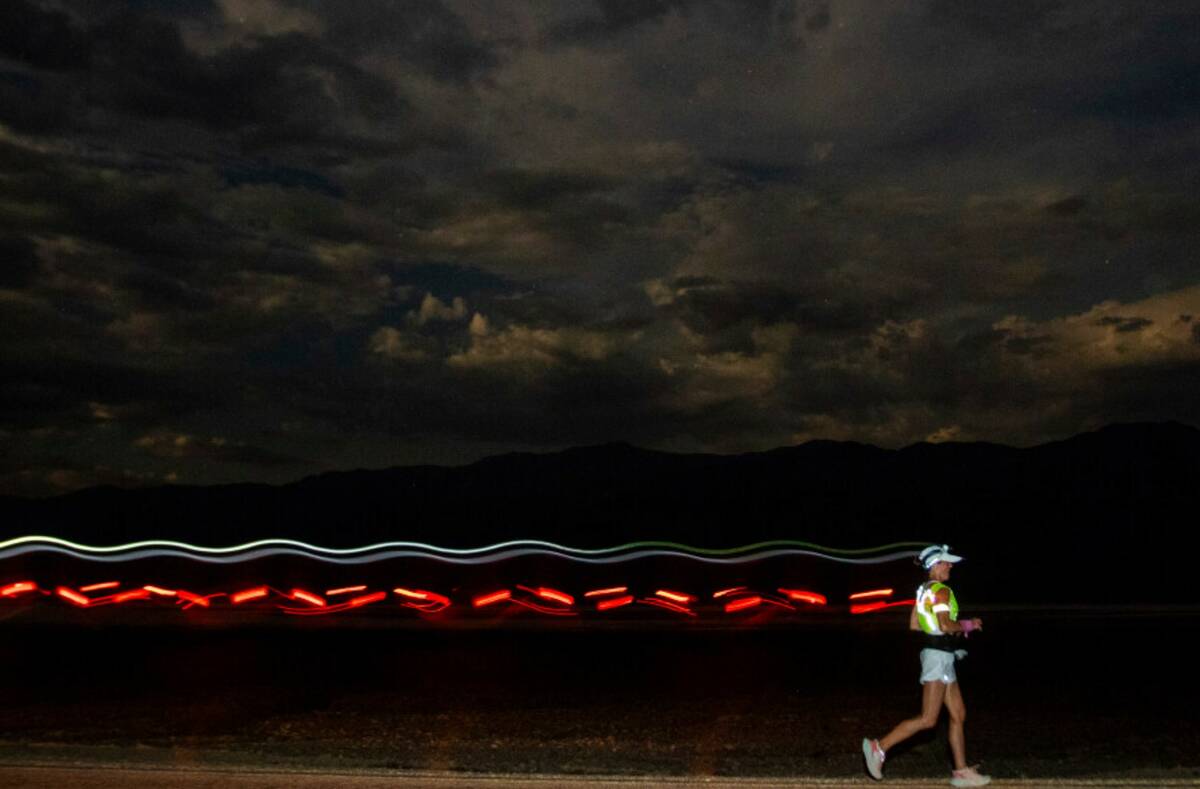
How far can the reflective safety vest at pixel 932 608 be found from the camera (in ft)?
28.9

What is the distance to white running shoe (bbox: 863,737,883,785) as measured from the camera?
28.8ft

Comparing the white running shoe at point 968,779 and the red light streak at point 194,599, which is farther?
the red light streak at point 194,599

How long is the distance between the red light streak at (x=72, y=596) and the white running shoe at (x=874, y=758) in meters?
22.0

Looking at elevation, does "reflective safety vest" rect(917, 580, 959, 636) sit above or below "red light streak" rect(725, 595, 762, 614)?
below

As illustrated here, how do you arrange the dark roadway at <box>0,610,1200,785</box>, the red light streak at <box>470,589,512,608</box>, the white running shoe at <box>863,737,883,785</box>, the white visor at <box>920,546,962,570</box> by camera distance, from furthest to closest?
the red light streak at <box>470,589,512,608</box> < the dark roadway at <box>0,610,1200,785</box> < the white visor at <box>920,546,962,570</box> < the white running shoe at <box>863,737,883,785</box>

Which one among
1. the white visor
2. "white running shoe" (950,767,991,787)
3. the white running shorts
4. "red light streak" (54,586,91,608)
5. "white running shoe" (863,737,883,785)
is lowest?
"white running shoe" (950,767,991,787)

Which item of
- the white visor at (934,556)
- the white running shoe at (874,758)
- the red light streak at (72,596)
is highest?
the red light streak at (72,596)

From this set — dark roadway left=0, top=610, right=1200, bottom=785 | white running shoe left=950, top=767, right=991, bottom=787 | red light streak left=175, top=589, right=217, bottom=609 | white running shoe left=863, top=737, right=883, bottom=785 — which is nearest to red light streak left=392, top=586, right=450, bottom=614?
dark roadway left=0, top=610, right=1200, bottom=785

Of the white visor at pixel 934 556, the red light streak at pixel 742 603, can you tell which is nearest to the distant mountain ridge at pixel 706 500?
the red light streak at pixel 742 603

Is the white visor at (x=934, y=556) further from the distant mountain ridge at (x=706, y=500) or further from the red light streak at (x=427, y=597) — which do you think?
the distant mountain ridge at (x=706, y=500)

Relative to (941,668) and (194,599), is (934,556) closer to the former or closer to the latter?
(941,668)

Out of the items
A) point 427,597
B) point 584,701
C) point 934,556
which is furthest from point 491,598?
point 934,556

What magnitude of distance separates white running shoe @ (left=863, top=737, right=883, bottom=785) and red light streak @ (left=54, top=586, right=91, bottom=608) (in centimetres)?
2205

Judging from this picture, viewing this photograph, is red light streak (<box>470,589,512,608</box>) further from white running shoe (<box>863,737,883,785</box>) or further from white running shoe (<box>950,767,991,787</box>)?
white running shoe (<box>950,767,991,787</box>)
